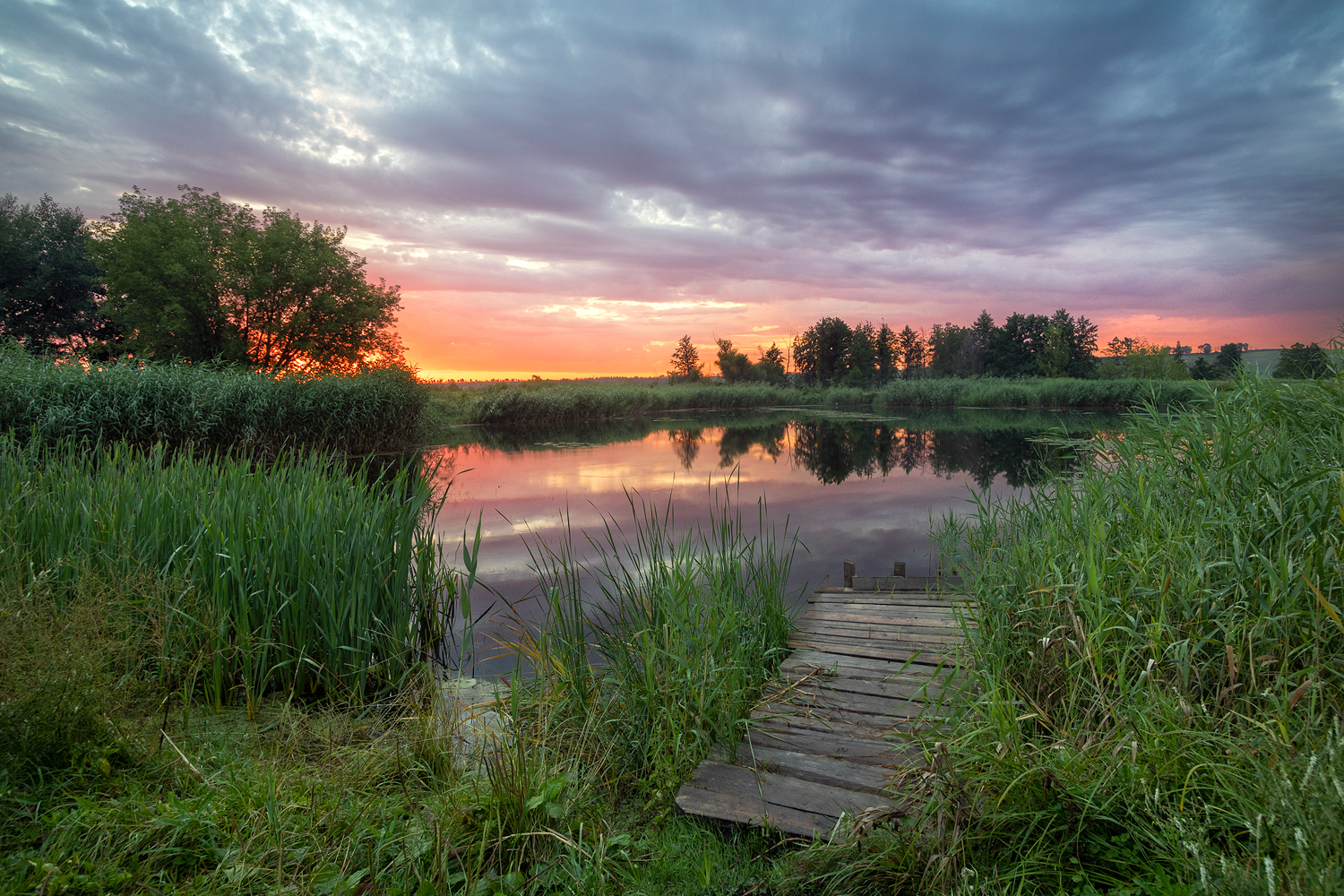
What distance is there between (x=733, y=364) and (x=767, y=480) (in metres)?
38.6

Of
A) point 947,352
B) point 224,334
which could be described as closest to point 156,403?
point 224,334

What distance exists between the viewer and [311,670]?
13.1 feet

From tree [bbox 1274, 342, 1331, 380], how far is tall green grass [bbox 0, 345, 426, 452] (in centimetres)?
970

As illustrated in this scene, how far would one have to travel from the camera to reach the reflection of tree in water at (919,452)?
15234mm

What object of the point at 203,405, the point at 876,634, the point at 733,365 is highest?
the point at 733,365

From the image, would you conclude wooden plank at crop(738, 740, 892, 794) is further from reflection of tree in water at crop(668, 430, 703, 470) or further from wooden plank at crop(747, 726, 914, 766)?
reflection of tree in water at crop(668, 430, 703, 470)

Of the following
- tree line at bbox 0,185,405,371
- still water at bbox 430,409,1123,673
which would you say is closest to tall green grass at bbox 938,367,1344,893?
still water at bbox 430,409,1123,673

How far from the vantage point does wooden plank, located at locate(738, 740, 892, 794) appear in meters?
2.47

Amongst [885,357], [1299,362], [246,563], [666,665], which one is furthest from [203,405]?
[885,357]

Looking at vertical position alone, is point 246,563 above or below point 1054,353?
below

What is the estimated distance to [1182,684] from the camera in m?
2.06

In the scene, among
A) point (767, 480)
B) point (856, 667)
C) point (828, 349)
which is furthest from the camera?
point (828, 349)

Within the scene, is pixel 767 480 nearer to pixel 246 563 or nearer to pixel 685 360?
pixel 246 563

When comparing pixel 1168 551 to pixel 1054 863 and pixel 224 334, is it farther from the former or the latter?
pixel 224 334
